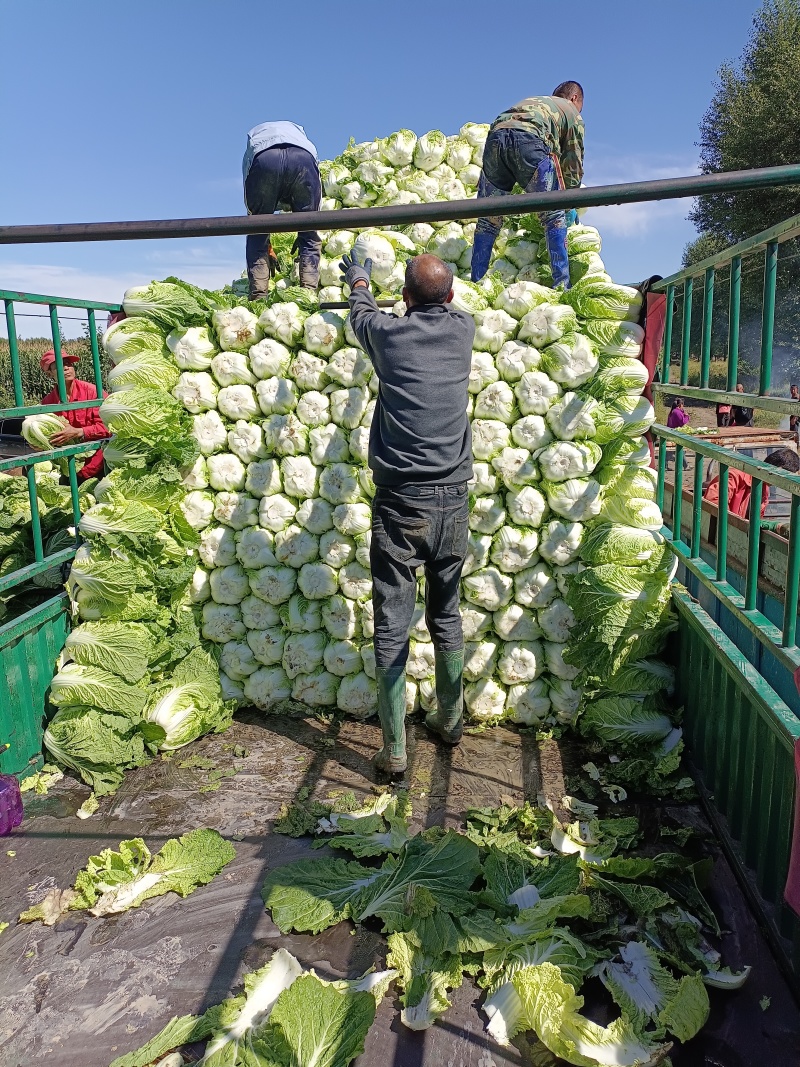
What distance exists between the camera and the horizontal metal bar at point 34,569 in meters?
3.87

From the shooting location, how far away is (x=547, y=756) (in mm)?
4113

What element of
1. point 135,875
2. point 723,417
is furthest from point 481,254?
point 723,417

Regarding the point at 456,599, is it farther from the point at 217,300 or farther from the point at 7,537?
the point at 7,537

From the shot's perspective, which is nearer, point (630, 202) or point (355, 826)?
point (630, 202)

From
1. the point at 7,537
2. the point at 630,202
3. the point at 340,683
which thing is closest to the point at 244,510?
the point at 340,683

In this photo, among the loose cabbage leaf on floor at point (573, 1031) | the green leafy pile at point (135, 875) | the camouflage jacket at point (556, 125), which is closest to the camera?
the loose cabbage leaf on floor at point (573, 1031)

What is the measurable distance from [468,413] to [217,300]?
1610mm

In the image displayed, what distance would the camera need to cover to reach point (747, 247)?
2994 millimetres

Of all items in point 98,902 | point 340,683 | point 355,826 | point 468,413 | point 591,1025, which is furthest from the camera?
point 340,683

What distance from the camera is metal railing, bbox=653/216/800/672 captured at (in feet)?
8.34

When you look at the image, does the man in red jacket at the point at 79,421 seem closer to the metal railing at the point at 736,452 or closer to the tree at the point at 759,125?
the metal railing at the point at 736,452

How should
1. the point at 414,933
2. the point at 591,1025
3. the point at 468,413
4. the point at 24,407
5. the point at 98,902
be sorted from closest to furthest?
the point at 591,1025
the point at 414,933
the point at 98,902
the point at 24,407
the point at 468,413

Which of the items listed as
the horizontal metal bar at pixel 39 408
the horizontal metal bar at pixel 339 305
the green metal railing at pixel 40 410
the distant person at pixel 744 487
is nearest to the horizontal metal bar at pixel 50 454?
the green metal railing at pixel 40 410

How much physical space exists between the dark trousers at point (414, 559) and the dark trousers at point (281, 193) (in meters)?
1.87
